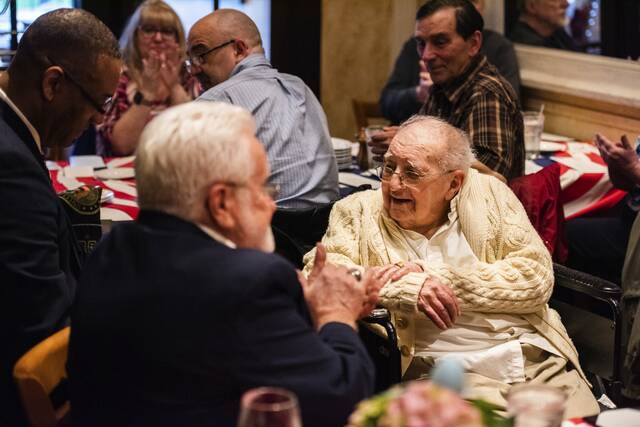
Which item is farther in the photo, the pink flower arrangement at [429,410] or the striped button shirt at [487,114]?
the striped button shirt at [487,114]

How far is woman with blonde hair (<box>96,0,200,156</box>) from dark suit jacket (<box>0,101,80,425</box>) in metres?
2.72

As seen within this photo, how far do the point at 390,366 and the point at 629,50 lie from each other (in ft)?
11.5

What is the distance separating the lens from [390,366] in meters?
2.73

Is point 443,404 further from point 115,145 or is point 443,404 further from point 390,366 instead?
point 115,145

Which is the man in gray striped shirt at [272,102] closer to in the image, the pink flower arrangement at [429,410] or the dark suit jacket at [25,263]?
the dark suit jacket at [25,263]

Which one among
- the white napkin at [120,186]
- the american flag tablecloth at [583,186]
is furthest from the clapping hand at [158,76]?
the american flag tablecloth at [583,186]

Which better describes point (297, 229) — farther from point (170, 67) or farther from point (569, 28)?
point (569, 28)

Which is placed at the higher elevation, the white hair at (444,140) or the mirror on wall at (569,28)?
the white hair at (444,140)

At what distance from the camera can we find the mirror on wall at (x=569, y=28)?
573 centimetres

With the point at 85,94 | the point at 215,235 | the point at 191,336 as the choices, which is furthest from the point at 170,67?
the point at 191,336

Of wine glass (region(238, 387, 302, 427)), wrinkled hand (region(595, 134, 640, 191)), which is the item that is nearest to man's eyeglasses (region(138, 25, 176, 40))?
wrinkled hand (region(595, 134, 640, 191))

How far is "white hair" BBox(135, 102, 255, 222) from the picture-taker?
5.75 feet

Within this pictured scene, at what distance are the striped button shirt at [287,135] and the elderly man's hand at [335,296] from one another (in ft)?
4.87

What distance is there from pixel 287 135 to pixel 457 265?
92 cm
